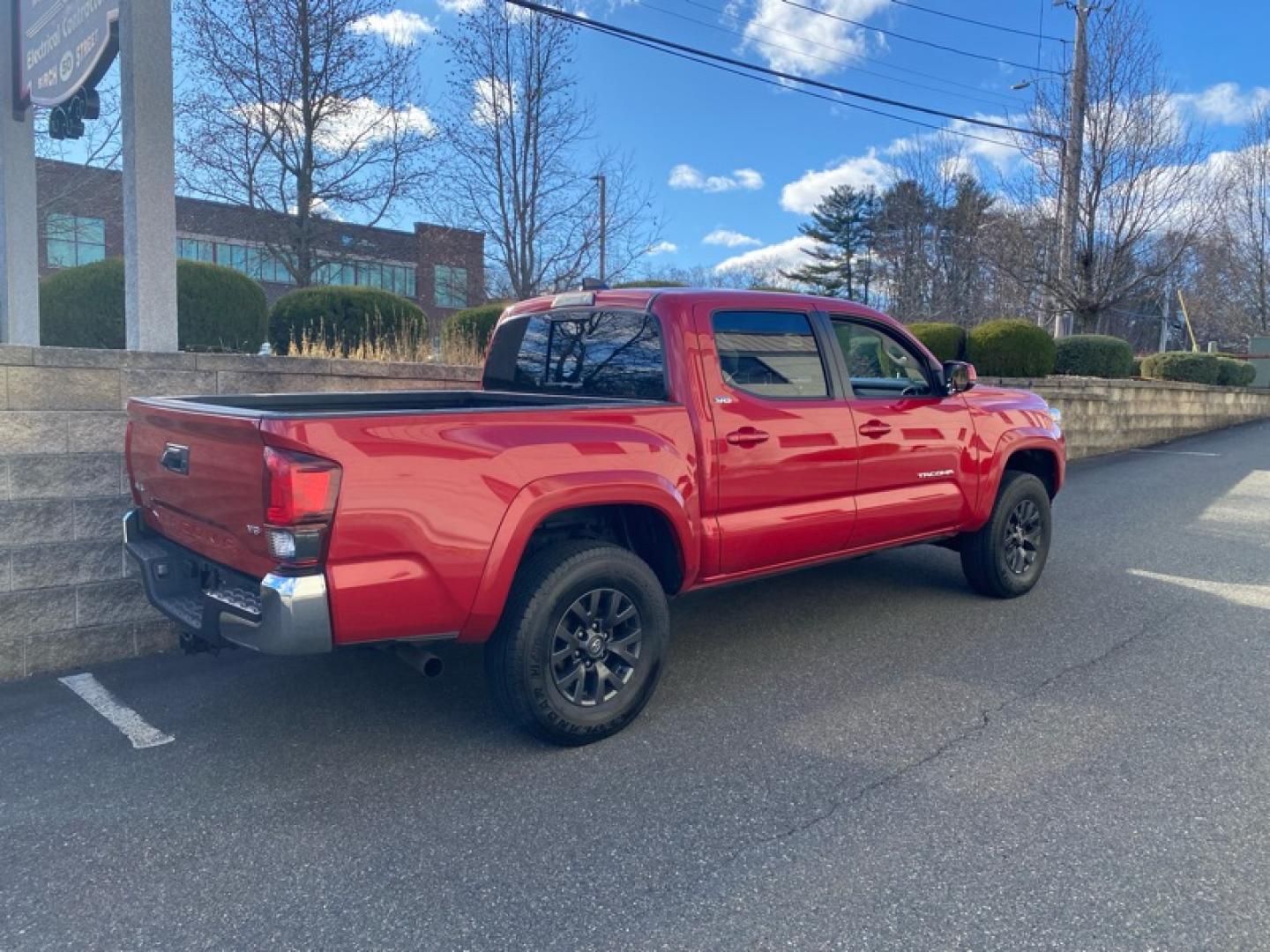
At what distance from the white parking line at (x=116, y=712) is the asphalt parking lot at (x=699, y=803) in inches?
2.3

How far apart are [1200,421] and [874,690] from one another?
18428 mm

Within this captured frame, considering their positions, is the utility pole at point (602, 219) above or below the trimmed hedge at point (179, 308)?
above

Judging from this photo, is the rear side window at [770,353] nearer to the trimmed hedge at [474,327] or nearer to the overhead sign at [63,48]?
the overhead sign at [63,48]

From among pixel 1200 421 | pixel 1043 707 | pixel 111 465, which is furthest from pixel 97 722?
pixel 1200 421

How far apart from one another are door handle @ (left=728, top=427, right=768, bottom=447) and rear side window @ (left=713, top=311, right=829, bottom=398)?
8.6 inches

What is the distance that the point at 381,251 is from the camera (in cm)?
2417

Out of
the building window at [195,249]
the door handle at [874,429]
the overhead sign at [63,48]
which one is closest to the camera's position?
the door handle at [874,429]

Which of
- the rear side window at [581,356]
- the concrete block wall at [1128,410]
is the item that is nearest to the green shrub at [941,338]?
the concrete block wall at [1128,410]

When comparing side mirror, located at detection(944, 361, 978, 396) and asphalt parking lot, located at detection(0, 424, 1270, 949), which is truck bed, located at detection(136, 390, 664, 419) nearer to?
asphalt parking lot, located at detection(0, 424, 1270, 949)

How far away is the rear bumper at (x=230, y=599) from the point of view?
115 inches

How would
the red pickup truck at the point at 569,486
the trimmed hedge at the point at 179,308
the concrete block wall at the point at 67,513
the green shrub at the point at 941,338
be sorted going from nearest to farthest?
the red pickup truck at the point at 569,486 → the concrete block wall at the point at 67,513 → the trimmed hedge at the point at 179,308 → the green shrub at the point at 941,338

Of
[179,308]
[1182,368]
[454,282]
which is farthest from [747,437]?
[1182,368]

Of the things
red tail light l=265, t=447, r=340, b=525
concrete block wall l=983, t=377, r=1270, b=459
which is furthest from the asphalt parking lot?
concrete block wall l=983, t=377, r=1270, b=459

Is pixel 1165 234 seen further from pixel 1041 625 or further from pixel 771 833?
pixel 771 833
